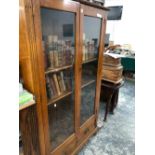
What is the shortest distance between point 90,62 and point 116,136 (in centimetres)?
124

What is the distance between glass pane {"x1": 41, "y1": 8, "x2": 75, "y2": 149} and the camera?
1.12 meters

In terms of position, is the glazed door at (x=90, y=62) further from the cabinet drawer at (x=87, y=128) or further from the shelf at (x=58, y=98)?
the shelf at (x=58, y=98)

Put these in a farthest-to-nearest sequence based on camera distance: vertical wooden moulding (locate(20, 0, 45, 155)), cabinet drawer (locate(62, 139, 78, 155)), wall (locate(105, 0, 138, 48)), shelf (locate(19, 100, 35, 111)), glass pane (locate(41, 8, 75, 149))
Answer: wall (locate(105, 0, 138, 48)) < cabinet drawer (locate(62, 139, 78, 155)) < glass pane (locate(41, 8, 75, 149)) < shelf (locate(19, 100, 35, 111)) < vertical wooden moulding (locate(20, 0, 45, 155))

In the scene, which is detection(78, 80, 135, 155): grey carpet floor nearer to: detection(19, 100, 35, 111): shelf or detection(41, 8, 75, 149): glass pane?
detection(41, 8, 75, 149): glass pane

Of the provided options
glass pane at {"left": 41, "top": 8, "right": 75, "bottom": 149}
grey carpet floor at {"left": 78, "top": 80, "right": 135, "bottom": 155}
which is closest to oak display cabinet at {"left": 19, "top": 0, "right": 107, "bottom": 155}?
glass pane at {"left": 41, "top": 8, "right": 75, "bottom": 149}

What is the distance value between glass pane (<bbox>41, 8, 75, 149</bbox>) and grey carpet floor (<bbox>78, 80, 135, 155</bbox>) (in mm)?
540

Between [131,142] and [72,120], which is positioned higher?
[72,120]

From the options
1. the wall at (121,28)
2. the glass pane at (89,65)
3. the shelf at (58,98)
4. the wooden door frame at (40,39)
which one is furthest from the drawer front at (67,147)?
the wall at (121,28)

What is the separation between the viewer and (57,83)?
134 cm
